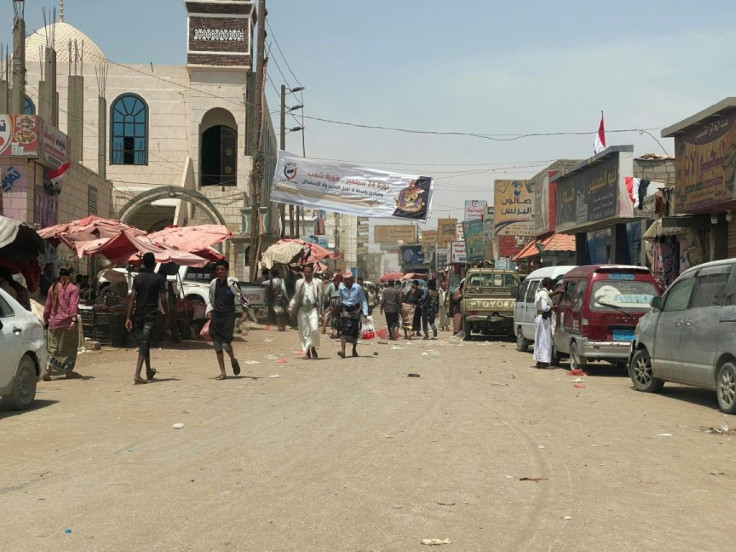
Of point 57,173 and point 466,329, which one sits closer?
point 57,173

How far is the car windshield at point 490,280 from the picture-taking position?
Result: 28.8m

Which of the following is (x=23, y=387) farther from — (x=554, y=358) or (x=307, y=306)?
(x=554, y=358)

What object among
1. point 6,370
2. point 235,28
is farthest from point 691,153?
point 235,28

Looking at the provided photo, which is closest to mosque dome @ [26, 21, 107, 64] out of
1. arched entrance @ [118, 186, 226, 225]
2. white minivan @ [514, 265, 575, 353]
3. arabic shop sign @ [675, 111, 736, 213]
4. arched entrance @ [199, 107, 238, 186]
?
arched entrance @ [199, 107, 238, 186]

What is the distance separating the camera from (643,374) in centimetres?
1387

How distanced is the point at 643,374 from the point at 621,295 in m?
3.09

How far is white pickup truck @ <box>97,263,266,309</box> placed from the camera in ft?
72.3

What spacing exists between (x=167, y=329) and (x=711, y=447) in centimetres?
1584

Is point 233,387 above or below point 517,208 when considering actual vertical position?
below

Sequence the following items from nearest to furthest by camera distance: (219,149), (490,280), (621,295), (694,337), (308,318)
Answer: (694,337), (621,295), (308,318), (490,280), (219,149)

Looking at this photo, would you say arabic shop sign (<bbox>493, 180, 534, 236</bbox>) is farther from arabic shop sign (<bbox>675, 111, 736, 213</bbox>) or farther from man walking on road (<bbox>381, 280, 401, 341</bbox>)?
arabic shop sign (<bbox>675, 111, 736, 213</bbox>)

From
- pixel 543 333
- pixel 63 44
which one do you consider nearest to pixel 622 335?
pixel 543 333

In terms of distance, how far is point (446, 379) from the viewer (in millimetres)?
15117

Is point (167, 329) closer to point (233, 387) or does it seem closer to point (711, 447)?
point (233, 387)
